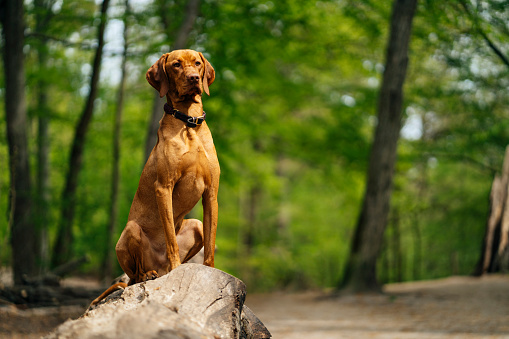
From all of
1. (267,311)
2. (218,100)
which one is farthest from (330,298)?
(218,100)

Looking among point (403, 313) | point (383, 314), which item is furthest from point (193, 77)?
point (403, 313)

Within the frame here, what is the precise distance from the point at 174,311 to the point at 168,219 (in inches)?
28.9

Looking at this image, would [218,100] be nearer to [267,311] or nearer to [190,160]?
[267,311]

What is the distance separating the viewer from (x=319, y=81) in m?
20.0

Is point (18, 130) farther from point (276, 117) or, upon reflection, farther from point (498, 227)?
point (498, 227)

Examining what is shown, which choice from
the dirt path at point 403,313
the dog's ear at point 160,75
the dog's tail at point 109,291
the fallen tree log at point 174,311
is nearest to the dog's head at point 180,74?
the dog's ear at point 160,75

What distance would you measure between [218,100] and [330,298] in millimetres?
5255

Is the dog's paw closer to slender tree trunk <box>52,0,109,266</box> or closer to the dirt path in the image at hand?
the dirt path

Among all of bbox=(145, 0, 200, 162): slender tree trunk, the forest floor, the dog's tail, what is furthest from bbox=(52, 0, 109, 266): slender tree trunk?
the dog's tail

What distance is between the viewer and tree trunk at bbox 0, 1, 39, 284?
9.04 meters

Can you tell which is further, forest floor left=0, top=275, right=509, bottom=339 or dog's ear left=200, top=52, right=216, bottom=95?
forest floor left=0, top=275, right=509, bottom=339

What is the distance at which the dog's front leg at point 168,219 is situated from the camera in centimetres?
365

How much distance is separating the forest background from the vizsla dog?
5074 millimetres

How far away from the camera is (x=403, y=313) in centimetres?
920
